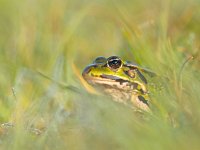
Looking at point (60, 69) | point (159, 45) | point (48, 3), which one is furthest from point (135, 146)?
point (48, 3)

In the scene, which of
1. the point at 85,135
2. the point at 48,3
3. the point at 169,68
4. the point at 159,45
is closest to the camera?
the point at 85,135

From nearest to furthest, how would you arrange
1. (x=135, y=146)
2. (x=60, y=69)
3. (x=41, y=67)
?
1. (x=135, y=146)
2. (x=60, y=69)
3. (x=41, y=67)

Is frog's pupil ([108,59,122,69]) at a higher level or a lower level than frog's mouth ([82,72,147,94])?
higher

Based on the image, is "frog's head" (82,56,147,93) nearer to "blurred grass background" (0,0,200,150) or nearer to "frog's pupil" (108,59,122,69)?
"frog's pupil" (108,59,122,69)

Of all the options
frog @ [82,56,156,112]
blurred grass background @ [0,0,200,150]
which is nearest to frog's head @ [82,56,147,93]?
frog @ [82,56,156,112]

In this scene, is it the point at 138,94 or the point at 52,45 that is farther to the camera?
the point at 52,45

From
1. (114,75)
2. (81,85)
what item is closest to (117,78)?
(114,75)

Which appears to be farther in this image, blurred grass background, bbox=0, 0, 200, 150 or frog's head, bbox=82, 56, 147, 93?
frog's head, bbox=82, 56, 147, 93

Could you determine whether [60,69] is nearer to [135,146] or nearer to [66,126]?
[66,126]

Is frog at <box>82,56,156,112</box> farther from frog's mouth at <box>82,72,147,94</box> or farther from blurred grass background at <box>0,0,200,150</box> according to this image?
blurred grass background at <box>0,0,200,150</box>
